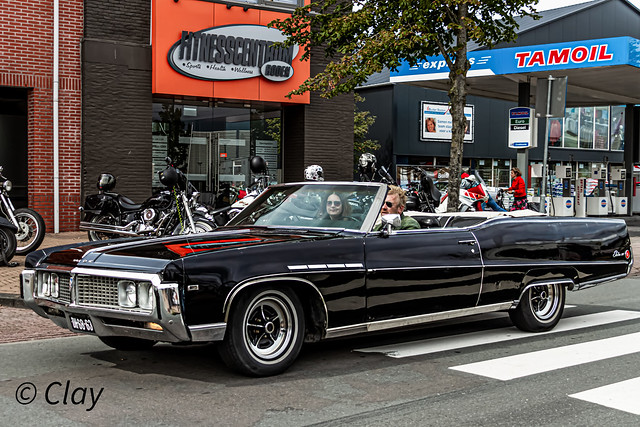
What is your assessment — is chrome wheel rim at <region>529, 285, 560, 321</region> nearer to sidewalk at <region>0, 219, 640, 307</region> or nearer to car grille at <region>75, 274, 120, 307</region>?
car grille at <region>75, 274, 120, 307</region>

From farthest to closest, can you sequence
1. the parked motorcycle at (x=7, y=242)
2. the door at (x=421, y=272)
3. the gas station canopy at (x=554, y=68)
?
the gas station canopy at (x=554, y=68), the parked motorcycle at (x=7, y=242), the door at (x=421, y=272)

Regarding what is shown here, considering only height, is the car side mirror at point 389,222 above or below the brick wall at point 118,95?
below

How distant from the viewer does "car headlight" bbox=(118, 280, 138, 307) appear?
5.02 metres

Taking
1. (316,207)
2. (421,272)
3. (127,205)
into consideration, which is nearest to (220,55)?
(127,205)

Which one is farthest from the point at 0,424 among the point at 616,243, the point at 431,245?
the point at 616,243

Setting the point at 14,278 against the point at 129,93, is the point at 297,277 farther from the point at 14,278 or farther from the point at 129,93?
the point at 129,93

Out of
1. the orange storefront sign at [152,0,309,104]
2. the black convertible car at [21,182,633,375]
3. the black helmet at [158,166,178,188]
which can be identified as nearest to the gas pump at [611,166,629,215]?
the orange storefront sign at [152,0,309,104]

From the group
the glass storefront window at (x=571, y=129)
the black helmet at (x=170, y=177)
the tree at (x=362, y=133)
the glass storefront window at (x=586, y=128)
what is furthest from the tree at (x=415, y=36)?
the glass storefront window at (x=586, y=128)

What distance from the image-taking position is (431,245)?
6379 millimetres

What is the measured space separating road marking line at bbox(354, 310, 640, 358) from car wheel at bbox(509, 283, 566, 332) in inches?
3.4

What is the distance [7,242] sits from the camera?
11047 millimetres

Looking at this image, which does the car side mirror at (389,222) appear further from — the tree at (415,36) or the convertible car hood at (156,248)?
the tree at (415,36)

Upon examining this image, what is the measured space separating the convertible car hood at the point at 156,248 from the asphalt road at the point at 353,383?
2.73 ft

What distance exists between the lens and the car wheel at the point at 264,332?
5176 millimetres
